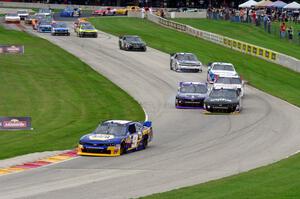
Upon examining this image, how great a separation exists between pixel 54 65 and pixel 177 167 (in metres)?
37.7

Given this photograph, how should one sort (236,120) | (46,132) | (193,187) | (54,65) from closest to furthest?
(193,187) → (46,132) → (236,120) → (54,65)

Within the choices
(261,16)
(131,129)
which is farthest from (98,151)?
(261,16)

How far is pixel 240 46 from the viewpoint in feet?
259

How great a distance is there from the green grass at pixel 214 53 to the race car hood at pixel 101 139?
65.7ft

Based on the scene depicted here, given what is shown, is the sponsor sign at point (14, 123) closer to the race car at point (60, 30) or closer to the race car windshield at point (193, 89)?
the race car windshield at point (193, 89)

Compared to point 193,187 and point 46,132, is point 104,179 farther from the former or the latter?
point 46,132

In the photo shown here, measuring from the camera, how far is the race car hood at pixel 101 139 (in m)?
31.4

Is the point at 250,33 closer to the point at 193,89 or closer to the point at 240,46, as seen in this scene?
the point at 240,46

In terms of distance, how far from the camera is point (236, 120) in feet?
140

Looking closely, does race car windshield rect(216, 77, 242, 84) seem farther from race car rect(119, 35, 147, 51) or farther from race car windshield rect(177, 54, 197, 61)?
race car rect(119, 35, 147, 51)

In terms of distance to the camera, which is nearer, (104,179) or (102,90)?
(104,179)

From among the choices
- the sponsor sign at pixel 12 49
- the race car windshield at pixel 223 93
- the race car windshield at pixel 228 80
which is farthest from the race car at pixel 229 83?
the sponsor sign at pixel 12 49

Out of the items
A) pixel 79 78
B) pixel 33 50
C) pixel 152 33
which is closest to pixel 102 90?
pixel 79 78

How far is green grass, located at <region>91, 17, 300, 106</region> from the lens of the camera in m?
58.5
